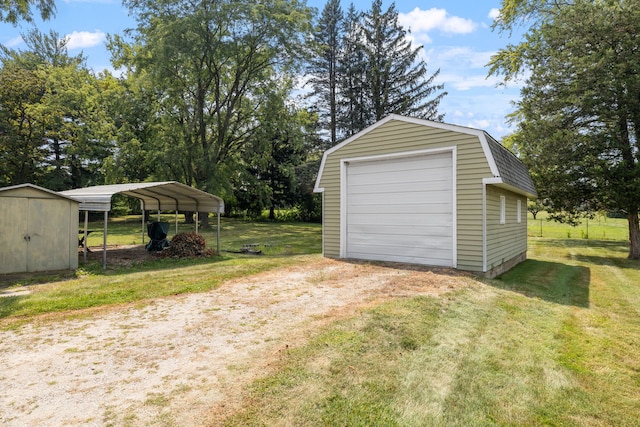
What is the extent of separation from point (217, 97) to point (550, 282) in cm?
1973

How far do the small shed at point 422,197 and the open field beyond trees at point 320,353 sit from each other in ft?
5.01

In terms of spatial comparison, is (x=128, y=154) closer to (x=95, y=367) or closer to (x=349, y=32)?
(x=349, y=32)

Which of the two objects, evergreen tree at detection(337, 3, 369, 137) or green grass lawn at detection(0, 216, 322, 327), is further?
evergreen tree at detection(337, 3, 369, 137)

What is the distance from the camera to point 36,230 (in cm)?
733

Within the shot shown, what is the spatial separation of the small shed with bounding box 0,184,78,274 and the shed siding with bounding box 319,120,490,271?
6.88 m

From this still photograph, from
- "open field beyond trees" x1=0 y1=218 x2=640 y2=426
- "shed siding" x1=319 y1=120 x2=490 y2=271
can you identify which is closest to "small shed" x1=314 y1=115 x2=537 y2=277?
"shed siding" x1=319 y1=120 x2=490 y2=271

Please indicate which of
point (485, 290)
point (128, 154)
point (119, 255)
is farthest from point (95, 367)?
point (128, 154)

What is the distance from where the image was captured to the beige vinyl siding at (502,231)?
7.61 metres

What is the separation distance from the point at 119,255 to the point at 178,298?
6217 millimetres

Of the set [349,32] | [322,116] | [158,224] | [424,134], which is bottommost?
[158,224]

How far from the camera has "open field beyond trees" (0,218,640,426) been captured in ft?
8.03

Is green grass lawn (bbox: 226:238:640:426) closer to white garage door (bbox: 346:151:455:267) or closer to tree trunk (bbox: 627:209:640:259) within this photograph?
white garage door (bbox: 346:151:455:267)

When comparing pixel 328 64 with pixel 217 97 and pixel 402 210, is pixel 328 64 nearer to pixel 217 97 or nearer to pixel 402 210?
pixel 217 97

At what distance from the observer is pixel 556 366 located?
328 centimetres
